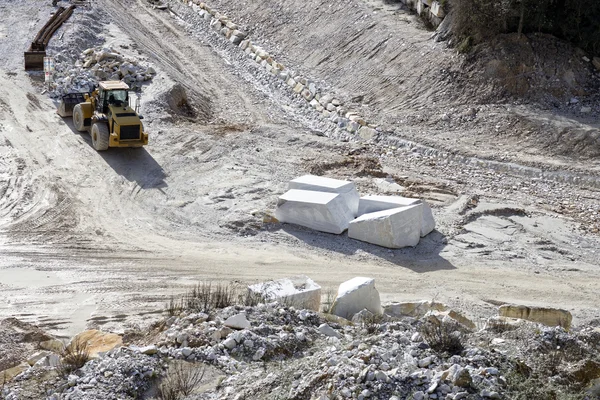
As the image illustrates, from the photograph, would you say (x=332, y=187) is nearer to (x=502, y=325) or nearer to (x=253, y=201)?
(x=253, y=201)

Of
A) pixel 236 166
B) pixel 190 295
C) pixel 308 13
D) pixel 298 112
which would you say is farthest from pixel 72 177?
pixel 308 13

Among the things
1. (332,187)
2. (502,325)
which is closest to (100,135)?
(332,187)

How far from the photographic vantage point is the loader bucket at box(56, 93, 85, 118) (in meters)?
23.1

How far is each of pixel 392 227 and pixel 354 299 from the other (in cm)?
379

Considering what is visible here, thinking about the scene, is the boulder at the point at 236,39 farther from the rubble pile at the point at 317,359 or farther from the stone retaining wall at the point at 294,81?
the rubble pile at the point at 317,359

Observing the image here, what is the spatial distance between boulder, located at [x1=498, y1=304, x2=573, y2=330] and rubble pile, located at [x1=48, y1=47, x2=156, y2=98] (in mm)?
14736

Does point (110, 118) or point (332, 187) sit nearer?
point (332, 187)

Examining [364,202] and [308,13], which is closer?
[364,202]

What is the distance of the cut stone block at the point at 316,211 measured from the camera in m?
17.6

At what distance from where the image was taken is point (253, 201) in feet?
61.9

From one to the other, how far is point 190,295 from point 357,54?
602 inches

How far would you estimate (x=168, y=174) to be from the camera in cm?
2036

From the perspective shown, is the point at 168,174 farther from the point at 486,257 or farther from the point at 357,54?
the point at 357,54

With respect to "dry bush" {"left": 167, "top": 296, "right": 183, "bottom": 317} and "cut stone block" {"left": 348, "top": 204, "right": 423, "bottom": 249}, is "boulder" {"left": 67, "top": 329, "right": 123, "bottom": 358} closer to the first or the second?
"dry bush" {"left": 167, "top": 296, "right": 183, "bottom": 317}
